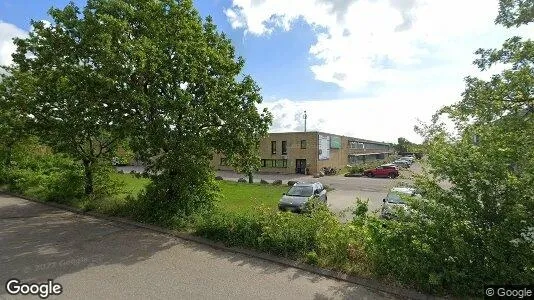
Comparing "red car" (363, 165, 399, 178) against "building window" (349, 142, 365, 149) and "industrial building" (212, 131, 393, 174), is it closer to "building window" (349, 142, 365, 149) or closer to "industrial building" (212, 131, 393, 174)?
"industrial building" (212, 131, 393, 174)

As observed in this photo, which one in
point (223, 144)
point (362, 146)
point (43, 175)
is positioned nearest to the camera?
point (223, 144)

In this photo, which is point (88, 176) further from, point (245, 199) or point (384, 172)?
point (384, 172)

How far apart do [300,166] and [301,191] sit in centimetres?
2623

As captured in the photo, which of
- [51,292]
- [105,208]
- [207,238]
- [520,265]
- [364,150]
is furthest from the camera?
[364,150]

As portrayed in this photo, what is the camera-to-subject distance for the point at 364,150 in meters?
68.2

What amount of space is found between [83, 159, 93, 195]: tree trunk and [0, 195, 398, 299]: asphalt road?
486 cm

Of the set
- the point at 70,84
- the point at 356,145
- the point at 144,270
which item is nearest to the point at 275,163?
the point at 356,145

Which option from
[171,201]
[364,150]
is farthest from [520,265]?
[364,150]

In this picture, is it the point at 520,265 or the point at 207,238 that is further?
the point at 207,238

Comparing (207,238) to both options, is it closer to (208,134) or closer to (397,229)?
(208,134)

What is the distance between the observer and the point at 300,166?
43000 mm

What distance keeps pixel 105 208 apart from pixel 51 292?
23.0 ft

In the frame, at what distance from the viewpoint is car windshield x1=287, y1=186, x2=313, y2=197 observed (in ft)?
54.3

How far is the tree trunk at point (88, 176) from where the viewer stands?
14885mm
